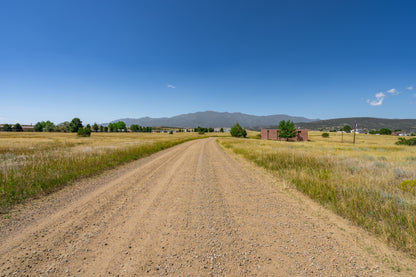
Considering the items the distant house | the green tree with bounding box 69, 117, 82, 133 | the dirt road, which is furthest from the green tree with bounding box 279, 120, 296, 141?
the green tree with bounding box 69, 117, 82, 133

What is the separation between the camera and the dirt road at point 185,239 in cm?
291

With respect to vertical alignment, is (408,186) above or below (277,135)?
above

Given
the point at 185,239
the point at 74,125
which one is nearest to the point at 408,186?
the point at 185,239

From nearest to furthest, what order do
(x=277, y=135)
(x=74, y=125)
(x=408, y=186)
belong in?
(x=408, y=186)
(x=277, y=135)
(x=74, y=125)

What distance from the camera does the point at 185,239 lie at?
3.76 m

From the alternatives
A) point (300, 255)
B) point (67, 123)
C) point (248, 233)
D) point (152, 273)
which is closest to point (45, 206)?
point (152, 273)

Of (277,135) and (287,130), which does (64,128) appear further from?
(287,130)

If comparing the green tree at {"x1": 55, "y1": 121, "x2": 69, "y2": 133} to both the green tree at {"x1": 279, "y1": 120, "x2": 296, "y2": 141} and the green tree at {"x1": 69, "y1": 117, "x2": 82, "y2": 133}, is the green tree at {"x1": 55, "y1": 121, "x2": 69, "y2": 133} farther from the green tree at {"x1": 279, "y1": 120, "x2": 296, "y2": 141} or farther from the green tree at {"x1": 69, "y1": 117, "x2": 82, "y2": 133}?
the green tree at {"x1": 279, "y1": 120, "x2": 296, "y2": 141}

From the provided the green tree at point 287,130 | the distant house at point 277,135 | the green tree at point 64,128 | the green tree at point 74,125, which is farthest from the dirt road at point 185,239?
the green tree at point 64,128

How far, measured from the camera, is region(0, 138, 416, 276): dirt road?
115 inches

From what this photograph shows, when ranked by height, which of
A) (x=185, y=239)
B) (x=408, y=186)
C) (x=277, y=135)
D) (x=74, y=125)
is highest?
(x=74, y=125)

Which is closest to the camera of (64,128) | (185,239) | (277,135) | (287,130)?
(185,239)

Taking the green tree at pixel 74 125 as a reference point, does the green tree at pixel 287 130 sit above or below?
below

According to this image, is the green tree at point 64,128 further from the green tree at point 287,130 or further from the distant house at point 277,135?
the green tree at point 287,130
